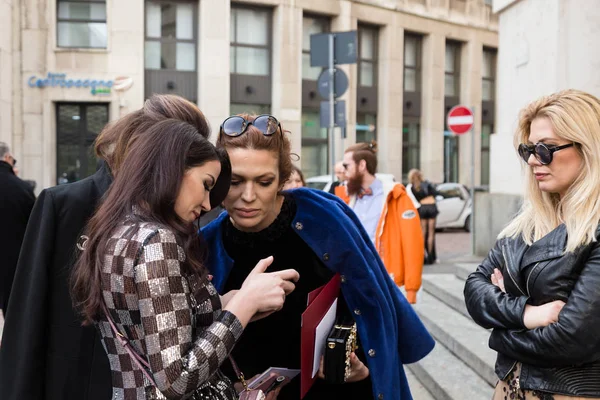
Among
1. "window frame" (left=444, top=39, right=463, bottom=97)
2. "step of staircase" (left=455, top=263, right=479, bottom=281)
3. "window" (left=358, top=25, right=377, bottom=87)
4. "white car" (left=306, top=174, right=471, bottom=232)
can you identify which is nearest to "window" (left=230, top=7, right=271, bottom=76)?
"window" (left=358, top=25, right=377, bottom=87)

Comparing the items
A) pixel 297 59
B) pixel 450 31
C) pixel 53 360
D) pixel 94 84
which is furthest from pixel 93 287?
pixel 450 31

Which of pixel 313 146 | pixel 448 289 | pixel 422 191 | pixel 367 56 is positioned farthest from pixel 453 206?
Result: pixel 448 289

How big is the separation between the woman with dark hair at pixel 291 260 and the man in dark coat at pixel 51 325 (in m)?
0.52

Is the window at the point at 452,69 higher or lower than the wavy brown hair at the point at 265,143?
higher

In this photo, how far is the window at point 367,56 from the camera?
24672mm

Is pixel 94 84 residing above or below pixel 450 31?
below

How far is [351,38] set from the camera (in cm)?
818

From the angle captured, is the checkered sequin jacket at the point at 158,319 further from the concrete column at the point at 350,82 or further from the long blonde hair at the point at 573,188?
the concrete column at the point at 350,82

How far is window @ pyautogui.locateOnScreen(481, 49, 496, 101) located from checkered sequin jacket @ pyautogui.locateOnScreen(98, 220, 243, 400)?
30.1m

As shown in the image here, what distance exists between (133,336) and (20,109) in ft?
67.1

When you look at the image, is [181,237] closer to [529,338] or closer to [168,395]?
[168,395]

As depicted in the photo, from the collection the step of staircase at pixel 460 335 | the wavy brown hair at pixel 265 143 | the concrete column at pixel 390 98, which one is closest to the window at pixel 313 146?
the concrete column at pixel 390 98

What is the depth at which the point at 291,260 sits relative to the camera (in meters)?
2.37

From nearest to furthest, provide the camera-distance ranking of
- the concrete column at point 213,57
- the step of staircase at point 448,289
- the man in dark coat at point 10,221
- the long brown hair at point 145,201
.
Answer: the long brown hair at point 145,201 < the man in dark coat at point 10,221 < the step of staircase at point 448,289 < the concrete column at point 213,57
